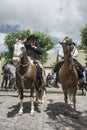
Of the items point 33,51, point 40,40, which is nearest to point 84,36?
point 40,40

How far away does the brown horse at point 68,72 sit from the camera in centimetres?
1255

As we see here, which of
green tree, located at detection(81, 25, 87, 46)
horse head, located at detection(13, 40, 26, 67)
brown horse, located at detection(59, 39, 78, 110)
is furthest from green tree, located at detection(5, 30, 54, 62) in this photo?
horse head, located at detection(13, 40, 26, 67)

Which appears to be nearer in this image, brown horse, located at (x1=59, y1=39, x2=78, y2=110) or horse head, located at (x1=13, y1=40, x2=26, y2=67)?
horse head, located at (x1=13, y1=40, x2=26, y2=67)

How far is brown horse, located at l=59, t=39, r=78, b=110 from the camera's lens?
41.2 ft

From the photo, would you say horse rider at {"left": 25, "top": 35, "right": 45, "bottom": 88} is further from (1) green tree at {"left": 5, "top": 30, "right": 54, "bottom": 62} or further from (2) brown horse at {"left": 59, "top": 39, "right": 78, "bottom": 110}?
(1) green tree at {"left": 5, "top": 30, "right": 54, "bottom": 62}

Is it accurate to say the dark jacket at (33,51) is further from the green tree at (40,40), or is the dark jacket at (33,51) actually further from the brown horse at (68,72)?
the green tree at (40,40)

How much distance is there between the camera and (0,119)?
464 inches

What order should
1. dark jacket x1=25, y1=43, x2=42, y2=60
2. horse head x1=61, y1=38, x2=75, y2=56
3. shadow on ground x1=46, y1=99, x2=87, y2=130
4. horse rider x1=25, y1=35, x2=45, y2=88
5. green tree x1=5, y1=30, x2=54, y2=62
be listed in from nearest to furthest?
shadow on ground x1=46, y1=99, x2=87, y2=130, horse head x1=61, y1=38, x2=75, y2=56, horse rider x1=25, y1=35, x2=45, y2=88, dark jacket x1=25, y1=43, x2=42, y2=60, green tree x1=5, y1=30, x2=54, y2=62

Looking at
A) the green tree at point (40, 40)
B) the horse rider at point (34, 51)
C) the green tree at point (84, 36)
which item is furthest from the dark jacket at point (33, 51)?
the green tree at point (40, 40)

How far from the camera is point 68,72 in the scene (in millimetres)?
13164

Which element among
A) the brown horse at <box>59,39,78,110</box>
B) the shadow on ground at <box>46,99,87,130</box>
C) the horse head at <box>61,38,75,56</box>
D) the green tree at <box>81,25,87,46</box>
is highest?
the green tree at <box>81,25,87,46</box>

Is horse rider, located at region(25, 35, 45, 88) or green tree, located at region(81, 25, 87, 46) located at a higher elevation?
green tree, located at region(81, 25, 87, 46)

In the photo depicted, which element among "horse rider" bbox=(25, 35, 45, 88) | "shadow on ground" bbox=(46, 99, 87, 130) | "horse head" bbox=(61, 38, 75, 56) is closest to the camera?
"shadow on ground" bbox=(46, 99, 87, 130)

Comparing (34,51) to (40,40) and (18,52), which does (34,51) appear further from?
(40,40)
